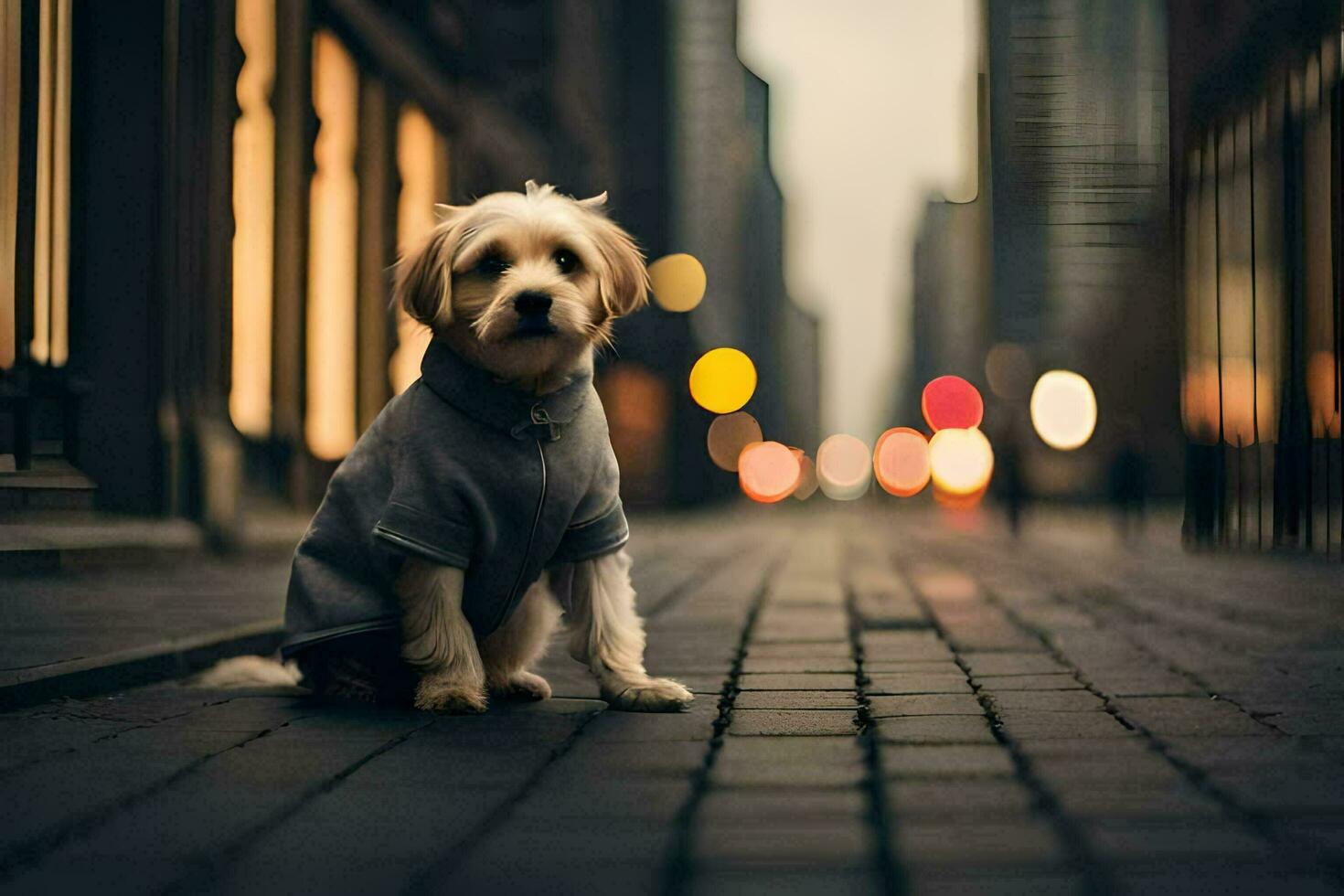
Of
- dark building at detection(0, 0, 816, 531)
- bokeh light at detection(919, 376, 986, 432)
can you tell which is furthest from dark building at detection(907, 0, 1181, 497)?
bokeh light at detection(919, 376, 986, 432)

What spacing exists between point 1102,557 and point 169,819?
11392 mm

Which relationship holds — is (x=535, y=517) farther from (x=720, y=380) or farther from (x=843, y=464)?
(x=843, y=464)

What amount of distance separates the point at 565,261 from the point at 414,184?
1365cm

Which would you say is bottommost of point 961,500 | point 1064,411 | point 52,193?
point 961,500

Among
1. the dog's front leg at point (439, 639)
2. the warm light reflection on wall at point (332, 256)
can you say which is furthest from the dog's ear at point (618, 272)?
the warm light reflection on wall at point (332, 256)

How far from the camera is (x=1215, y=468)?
1080cm

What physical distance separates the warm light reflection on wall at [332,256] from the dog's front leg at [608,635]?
32.1 ft

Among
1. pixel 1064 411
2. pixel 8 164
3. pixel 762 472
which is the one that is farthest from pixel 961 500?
pixel 8 164

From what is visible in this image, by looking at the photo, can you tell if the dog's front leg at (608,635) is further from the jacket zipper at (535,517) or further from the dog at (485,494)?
the jacket zipper at (535,517)

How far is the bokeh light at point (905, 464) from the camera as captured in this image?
315 feet

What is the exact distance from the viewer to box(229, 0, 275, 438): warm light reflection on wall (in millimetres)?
11625

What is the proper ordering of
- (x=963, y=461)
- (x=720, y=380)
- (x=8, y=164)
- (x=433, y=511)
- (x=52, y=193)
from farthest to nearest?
(x=963, y=461) → (x=720, y=380) → (x=52, y=193) → (x=8, y=164) → (x=433, y=511)

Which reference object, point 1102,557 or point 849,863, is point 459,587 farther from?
point 1102,557

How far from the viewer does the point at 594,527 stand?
3928 millimetres
